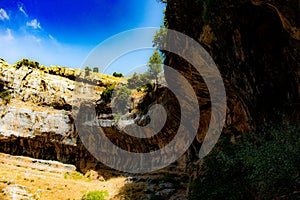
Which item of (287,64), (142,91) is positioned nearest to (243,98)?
(287,64)

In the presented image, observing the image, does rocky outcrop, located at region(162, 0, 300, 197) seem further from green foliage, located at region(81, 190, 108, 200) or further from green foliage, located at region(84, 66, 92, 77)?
green foliage, located at region(84, 66, 92, 77)

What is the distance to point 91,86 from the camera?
1674 inches

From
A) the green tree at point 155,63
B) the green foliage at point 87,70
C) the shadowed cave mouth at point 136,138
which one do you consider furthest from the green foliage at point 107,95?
the green foliage at point 87,70

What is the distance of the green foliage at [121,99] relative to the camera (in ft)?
117

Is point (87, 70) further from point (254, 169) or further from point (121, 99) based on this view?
point (254, 169)

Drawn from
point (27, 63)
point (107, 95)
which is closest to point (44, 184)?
point (107, 95)

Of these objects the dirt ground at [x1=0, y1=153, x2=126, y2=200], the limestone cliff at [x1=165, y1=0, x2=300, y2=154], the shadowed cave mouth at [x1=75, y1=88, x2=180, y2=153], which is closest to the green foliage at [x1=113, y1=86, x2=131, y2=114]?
the shadowed cave mouth at [x1=75, y1=88, x2=180, y2=153]

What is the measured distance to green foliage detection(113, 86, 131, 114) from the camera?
35781 millimetres

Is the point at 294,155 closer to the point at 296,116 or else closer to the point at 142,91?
the point at 296,116

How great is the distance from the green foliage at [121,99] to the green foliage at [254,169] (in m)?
23.4

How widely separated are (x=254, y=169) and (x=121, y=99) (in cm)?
2751

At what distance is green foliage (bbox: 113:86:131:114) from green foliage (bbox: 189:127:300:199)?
76.8 ft

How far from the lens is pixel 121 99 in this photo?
36438 millimetres

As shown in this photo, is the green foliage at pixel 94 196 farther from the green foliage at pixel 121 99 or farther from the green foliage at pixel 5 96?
the green foliage at pixel 5 96
